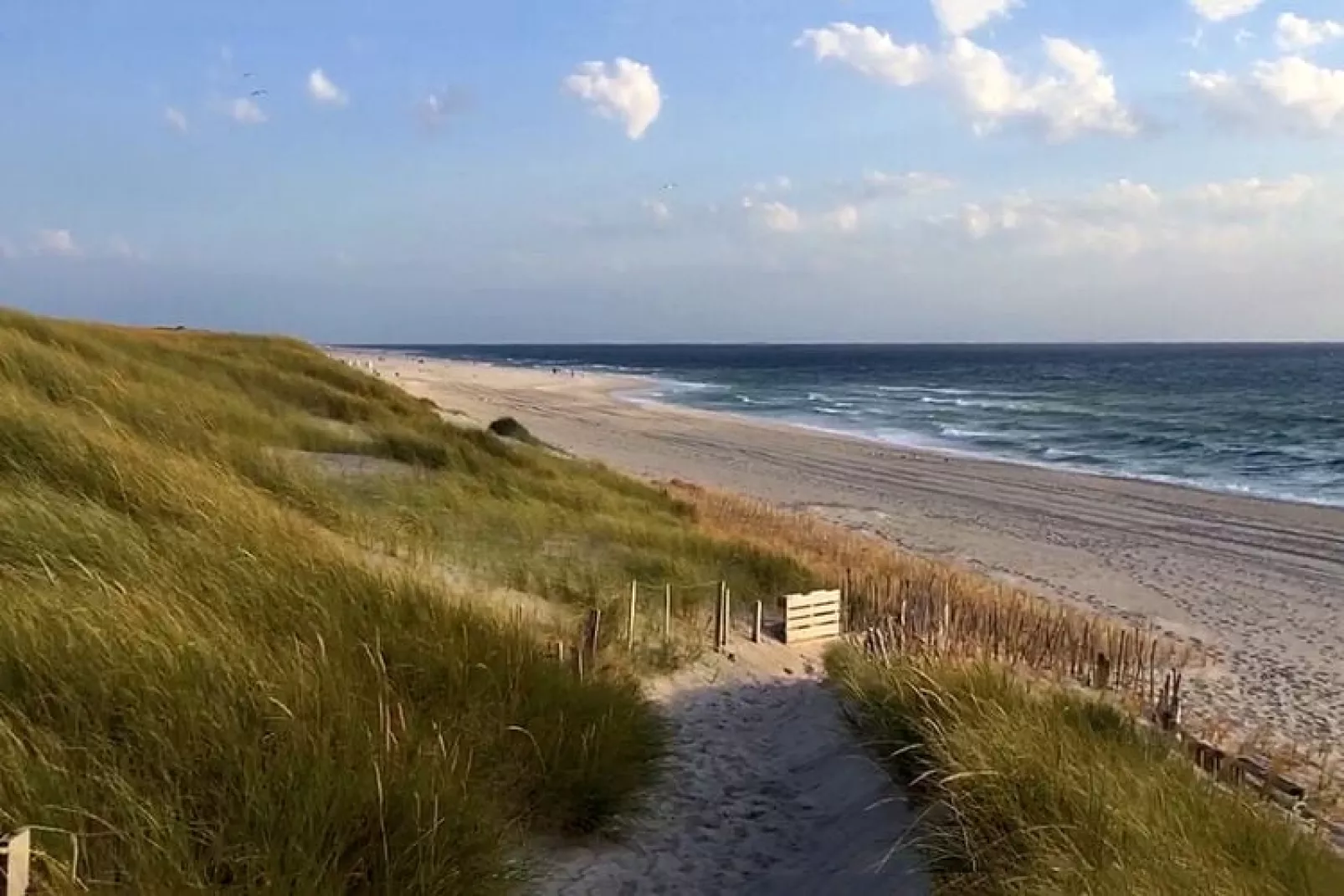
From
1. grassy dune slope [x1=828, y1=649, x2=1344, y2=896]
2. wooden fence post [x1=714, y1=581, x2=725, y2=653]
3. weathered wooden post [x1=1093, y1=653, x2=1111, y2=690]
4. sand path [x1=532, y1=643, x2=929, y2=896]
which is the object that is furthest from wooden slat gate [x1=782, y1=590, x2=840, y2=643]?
grassy dune slope [x1=828, y1=649, x2=1344, y2=896]

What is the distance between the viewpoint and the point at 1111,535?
68.4ft

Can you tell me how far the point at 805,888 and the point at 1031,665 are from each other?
17.0 feet

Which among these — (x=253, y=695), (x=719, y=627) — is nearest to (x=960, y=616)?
(x=719, y=627)

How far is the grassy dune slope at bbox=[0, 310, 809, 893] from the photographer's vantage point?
3.27 m

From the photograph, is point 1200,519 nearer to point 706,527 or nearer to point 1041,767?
point 706,527

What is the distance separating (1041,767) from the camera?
4367 mm

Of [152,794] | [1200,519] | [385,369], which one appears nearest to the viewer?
[152,794]

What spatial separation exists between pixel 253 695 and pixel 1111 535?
64.3ft

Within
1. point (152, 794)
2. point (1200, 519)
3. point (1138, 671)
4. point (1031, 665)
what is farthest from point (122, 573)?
point (1200, 519)

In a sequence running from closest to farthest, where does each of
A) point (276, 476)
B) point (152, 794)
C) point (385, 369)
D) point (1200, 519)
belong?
point (152, 794)
point (276, 476)
point (1200, 519)
point (385, 369)

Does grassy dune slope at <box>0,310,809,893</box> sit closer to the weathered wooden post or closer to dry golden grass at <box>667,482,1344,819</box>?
dry golden grass at <box>667,482,1344,819</box>

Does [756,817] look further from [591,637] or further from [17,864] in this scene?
[17,864]

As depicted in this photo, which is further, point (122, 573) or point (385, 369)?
point (385, 369)

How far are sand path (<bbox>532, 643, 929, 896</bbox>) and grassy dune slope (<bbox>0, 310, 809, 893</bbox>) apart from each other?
0.85 feet
